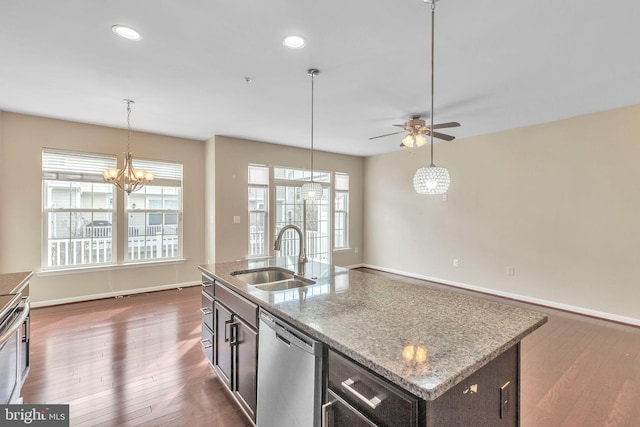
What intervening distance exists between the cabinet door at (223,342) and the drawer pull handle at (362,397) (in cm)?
114

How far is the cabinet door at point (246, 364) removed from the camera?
1.79 m

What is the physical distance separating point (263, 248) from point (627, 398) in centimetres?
489

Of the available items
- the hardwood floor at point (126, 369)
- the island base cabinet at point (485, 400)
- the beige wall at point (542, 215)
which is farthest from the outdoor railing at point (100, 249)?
the island base cabinet at point (485, 400)

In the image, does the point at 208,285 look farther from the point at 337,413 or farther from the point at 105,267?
the point at 105,267

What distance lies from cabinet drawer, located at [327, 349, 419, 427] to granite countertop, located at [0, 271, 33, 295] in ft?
7.00

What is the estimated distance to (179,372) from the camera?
2.55 meters

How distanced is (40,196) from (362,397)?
200 inches

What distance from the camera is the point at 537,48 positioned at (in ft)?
7.75

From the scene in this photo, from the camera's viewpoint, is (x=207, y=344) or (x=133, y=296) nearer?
(x=207, y=344)

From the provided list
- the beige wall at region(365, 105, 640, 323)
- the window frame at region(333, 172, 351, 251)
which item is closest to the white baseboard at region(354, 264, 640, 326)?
the beige wall at region(365, 105, 640, 323)

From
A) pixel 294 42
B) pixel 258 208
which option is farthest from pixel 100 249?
pixel 294 42

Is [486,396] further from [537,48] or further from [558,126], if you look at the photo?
[558,126]

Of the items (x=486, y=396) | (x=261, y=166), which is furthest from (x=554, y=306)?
(x=261, y=166)

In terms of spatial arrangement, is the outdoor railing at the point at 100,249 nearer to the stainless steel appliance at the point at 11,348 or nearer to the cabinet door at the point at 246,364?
the stainless steel appliance at the point at 11,348
